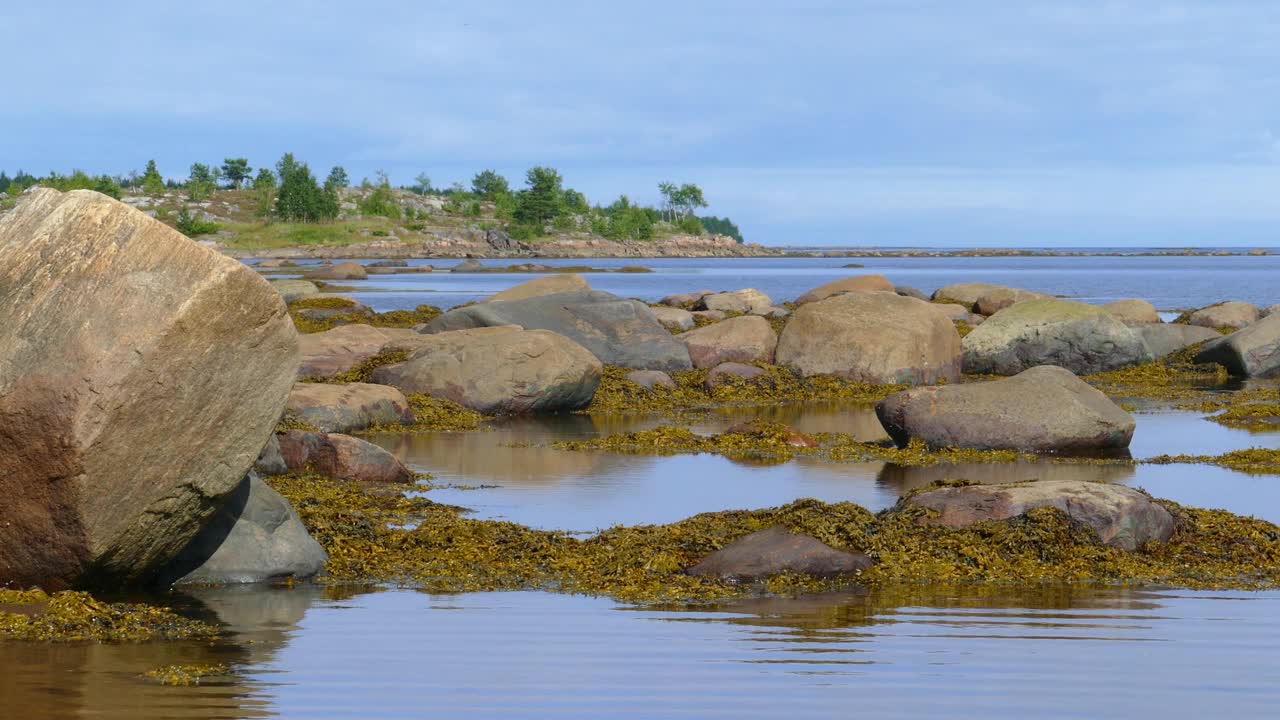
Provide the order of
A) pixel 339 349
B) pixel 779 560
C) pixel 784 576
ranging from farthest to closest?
1. pixel 339 349
2. pixel 779 560
3. pixel 784 576

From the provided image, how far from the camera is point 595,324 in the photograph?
27.9 m

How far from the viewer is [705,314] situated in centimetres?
4244

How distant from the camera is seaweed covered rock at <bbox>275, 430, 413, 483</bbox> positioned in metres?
15.3

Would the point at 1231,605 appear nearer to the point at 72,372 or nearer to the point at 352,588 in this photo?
the point at 352,588

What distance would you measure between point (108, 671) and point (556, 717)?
2.70 meters

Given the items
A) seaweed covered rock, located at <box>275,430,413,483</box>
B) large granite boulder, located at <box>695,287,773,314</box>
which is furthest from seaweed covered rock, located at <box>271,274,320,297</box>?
seaweed covered rock, located at <box>275,430,413,483</box>

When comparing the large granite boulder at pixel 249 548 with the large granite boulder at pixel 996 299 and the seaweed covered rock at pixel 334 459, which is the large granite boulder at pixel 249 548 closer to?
the seaweed covered rock at pixel 334 459

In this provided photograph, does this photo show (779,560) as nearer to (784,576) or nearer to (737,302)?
(784,576)

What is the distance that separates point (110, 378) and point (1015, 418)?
12217 millimetres

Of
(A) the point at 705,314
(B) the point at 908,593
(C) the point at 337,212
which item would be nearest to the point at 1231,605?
(B) the point at 908,593

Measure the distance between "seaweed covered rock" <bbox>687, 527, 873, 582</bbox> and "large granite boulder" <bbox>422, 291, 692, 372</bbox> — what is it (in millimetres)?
16086

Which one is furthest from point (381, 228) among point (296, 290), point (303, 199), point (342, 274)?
point (296, 290)

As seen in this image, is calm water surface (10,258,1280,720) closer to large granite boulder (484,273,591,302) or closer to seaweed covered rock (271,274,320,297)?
large granite boulder (484,273,591,302)

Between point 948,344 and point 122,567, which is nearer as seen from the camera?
point 122,567
